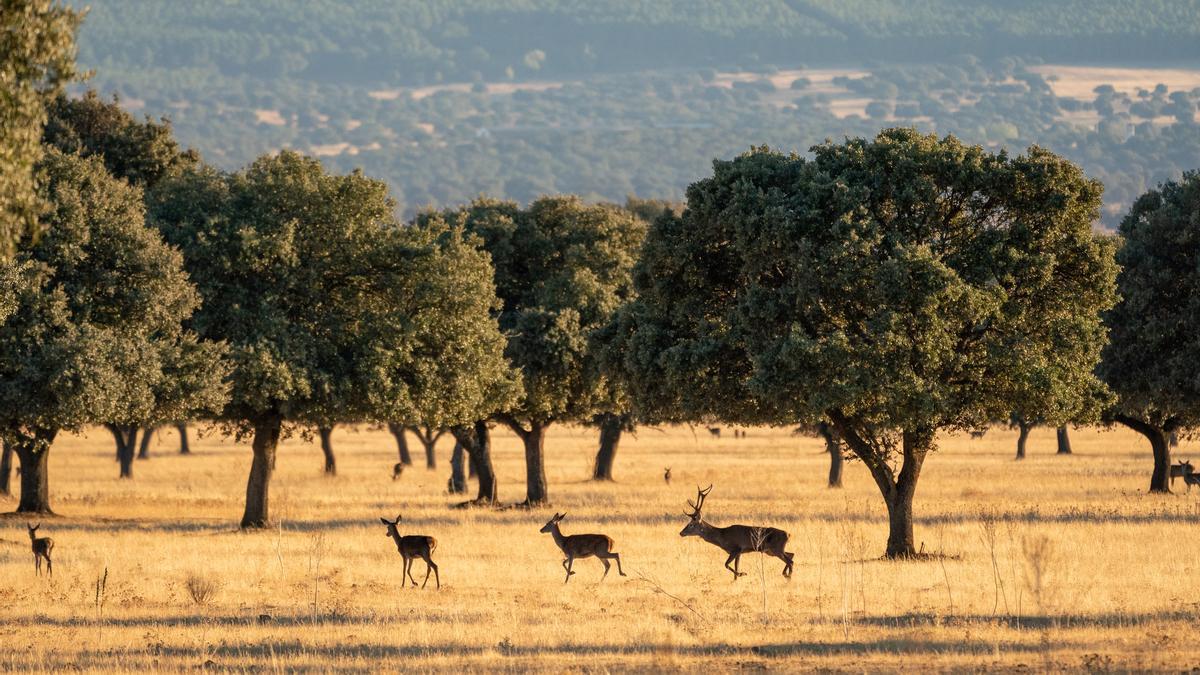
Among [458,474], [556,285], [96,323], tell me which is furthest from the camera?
[458,474]

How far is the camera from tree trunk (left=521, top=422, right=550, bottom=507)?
51.9 meters

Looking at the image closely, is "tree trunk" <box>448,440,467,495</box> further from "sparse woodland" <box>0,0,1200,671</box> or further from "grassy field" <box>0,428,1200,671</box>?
"grassy field" <box>0,428,1200,671</box>

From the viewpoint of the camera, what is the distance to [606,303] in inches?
1964

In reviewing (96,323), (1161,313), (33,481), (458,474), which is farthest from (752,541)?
(458,474)

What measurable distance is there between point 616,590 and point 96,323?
18.3m

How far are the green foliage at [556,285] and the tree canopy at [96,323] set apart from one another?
10997 mm

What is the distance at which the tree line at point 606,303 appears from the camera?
30.8 m

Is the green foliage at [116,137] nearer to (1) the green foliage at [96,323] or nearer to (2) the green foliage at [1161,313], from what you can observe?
(1) the green foliage at [96,323]

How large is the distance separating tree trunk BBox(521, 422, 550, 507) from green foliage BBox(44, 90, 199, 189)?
1416cm

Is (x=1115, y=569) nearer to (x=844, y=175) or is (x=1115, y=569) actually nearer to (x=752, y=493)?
(x=844, y=175)

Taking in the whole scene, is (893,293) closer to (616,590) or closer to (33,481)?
(616,590)

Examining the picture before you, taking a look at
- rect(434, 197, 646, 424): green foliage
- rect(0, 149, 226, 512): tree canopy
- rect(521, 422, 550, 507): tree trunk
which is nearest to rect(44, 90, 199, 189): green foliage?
rect(0, 149, 226, 512): tree canopy

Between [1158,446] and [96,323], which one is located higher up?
[96,323]

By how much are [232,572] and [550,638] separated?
11183 millimetres
